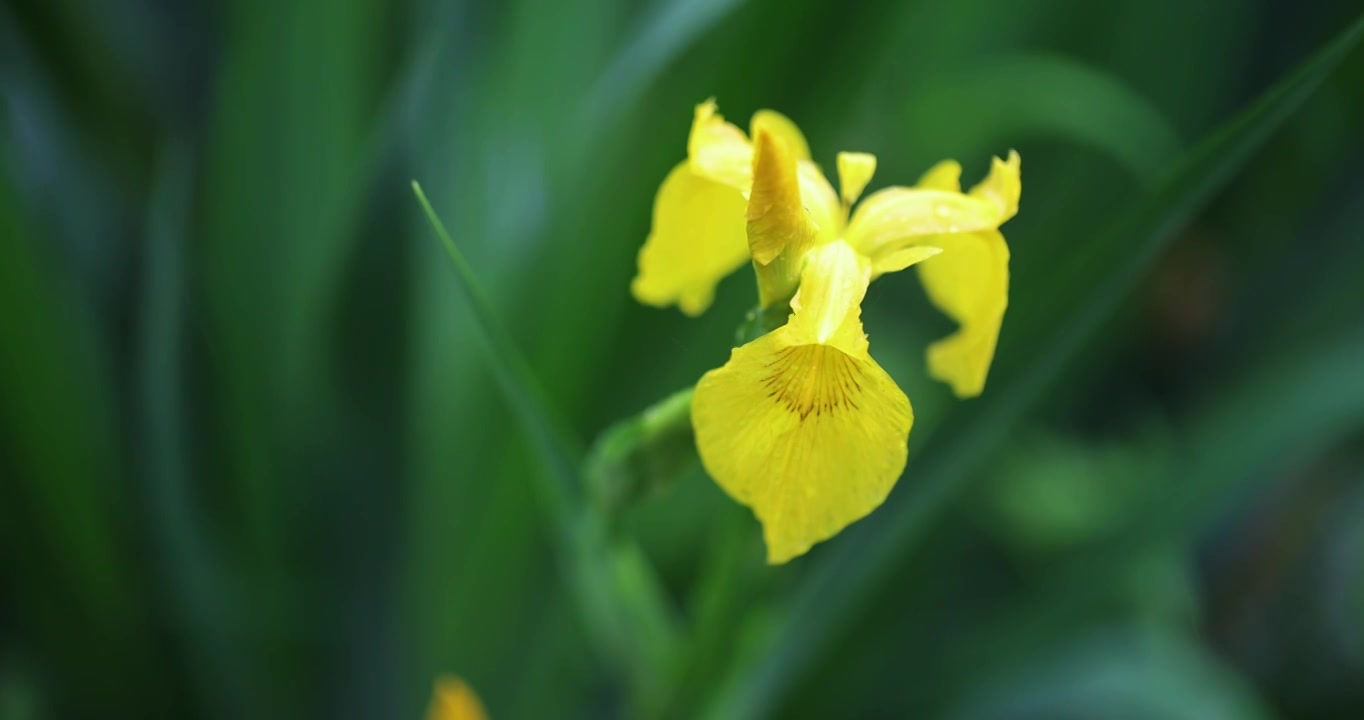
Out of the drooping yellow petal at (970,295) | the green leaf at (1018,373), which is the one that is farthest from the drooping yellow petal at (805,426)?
the green leaf at (1018,373)

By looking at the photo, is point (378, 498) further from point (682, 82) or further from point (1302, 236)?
point (1302, 236)

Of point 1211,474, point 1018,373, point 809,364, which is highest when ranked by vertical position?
point 809,364

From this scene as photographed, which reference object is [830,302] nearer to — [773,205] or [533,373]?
[773,205]

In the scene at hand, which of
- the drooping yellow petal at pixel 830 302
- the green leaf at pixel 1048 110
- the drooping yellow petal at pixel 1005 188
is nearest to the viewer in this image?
the drooping yellow petal at pixel 830 302

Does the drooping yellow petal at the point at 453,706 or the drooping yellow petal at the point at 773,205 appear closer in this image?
the drooping yellow petal at the point at 773,205

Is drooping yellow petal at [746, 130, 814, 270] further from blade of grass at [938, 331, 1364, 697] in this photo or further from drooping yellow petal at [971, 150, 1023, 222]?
blade of grass at [938, 331, 1364, 697]

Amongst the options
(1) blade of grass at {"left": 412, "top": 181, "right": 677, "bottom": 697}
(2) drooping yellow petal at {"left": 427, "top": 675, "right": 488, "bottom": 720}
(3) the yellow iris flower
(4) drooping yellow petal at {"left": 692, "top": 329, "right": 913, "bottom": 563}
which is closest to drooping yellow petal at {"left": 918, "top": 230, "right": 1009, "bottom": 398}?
(3) the yellow iris flower

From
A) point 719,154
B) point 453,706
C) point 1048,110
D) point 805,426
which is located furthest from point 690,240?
point 1048,110

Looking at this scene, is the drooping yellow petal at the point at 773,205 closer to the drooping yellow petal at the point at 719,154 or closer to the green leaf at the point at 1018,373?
the drooping yellow petal at the point at 719,154
